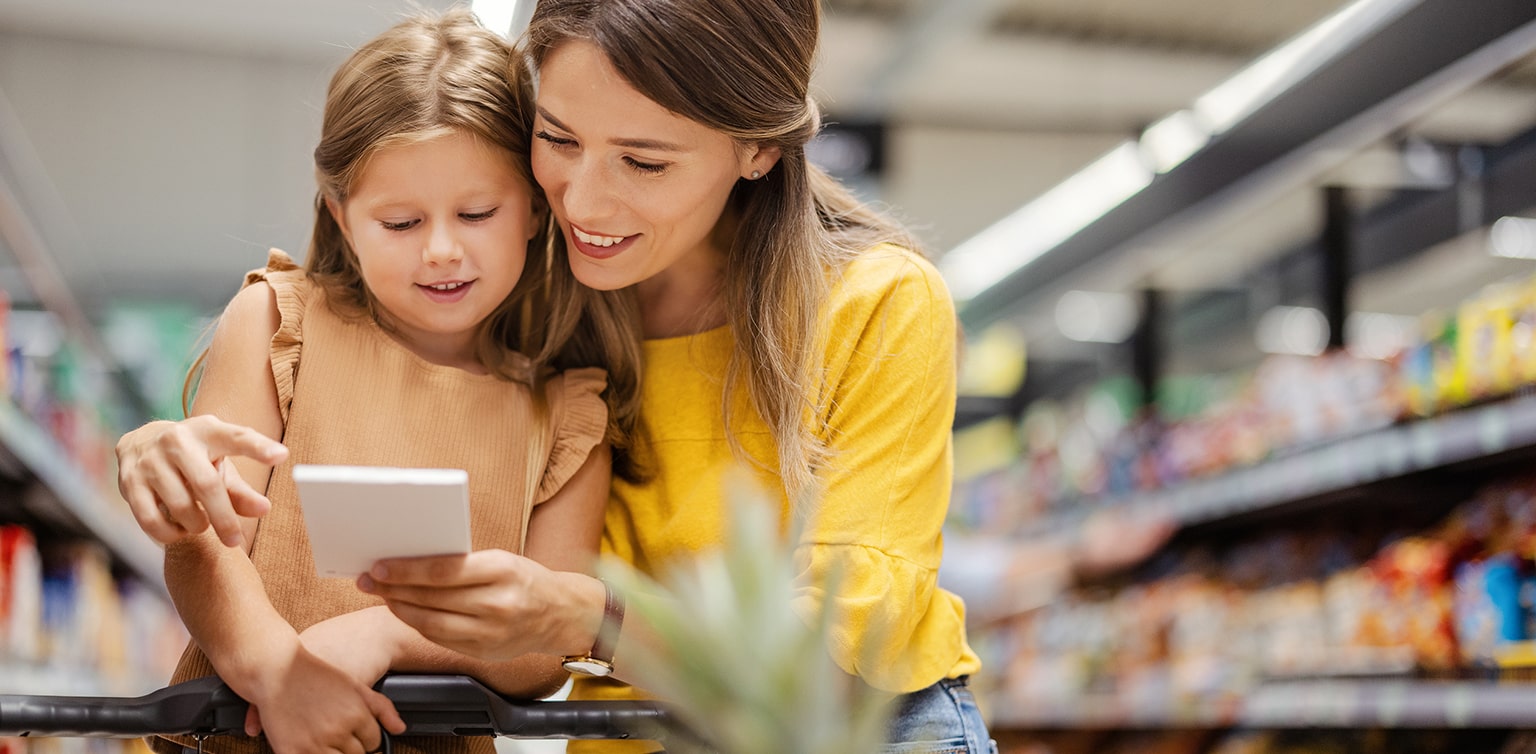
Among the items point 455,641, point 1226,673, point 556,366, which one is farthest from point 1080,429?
point 455,641

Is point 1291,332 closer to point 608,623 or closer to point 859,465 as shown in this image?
point 859,465

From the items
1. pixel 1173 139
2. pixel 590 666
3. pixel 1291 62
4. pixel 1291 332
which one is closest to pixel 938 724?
pixel 590 666

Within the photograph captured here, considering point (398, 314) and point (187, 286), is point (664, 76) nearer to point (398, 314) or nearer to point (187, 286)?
point (398, 314)

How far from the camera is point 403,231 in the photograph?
148 centimetres

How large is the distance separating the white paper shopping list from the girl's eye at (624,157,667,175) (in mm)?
529

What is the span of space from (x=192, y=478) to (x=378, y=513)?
0.23 meters

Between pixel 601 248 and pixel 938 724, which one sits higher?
pixel 601 248

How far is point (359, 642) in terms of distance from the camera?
4.33 ft

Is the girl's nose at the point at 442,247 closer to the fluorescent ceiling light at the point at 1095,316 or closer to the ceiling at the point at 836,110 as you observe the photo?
the ceiling at the point at 836,110

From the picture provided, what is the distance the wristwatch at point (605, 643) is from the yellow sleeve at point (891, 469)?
0.17 m

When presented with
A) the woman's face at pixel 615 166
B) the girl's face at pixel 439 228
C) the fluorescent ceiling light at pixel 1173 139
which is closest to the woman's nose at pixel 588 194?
the woman's face at pixel 615 166

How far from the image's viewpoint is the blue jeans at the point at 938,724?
4.90 feet

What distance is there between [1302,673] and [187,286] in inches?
307

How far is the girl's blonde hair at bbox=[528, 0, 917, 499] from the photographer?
1.41 m
